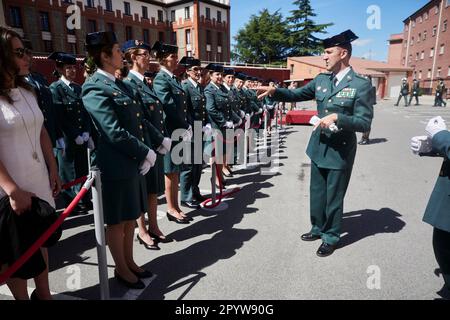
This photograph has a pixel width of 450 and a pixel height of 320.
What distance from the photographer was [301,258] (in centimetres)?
331

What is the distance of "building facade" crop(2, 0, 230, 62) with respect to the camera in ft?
88.2

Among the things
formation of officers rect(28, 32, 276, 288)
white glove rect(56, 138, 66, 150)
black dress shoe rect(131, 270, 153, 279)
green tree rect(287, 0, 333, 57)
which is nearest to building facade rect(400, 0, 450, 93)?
green tree rect(287, 0, 333, 57)

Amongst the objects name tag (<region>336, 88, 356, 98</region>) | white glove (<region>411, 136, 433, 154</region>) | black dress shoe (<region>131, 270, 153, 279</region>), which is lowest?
black dress shoe (<region>131, 270, 153, 279</region>)

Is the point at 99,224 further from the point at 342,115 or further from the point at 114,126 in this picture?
the point at 342,115

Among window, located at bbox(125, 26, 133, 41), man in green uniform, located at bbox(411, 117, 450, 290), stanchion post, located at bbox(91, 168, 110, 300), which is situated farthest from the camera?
window, located at bbox(125, 26, 133, 41)

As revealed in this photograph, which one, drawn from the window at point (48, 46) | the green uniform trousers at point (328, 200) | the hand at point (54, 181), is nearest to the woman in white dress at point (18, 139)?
the hand at point (54, 181)

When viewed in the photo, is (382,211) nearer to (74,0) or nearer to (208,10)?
(74,0)

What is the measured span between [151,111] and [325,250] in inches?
95.2

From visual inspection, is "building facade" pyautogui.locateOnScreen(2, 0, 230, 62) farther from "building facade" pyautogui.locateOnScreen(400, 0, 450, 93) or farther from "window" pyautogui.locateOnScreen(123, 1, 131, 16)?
"building facade" pyautogui.locateOnScreen(400, 0, 450, 93)

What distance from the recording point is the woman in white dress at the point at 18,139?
1.95 metres

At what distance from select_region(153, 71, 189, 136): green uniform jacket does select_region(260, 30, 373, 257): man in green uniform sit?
1648 mm

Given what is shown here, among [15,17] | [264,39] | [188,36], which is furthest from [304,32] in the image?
[15,17]

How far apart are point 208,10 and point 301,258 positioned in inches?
1658

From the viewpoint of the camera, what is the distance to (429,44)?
148 ft
